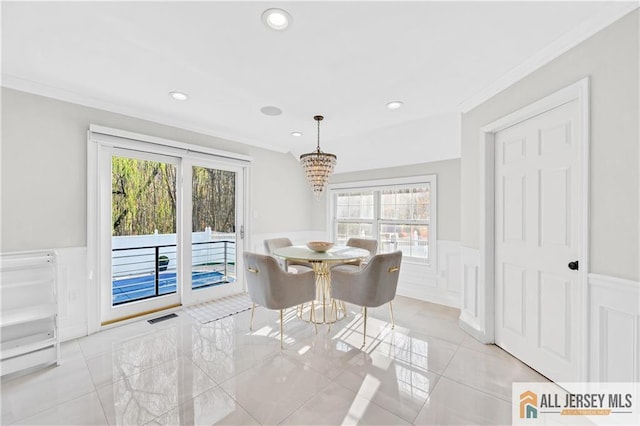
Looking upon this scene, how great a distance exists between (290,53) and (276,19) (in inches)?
13.8

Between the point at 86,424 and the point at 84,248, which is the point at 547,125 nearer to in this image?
the point at 86,424

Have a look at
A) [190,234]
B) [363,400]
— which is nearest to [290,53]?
[363,400]

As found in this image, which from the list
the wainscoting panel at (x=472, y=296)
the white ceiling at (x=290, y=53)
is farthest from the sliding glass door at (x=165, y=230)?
the wainscoting panel at (x=472, y=296)

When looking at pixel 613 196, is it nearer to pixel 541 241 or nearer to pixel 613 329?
pixel 541 241

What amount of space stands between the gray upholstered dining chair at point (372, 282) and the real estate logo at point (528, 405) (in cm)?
121

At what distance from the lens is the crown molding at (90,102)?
2.36 meters

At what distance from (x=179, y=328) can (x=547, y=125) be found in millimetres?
4015

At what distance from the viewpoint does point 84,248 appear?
275 cm

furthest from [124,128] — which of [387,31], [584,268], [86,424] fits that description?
[584,268]

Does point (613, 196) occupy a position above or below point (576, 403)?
above

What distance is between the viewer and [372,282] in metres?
2.57

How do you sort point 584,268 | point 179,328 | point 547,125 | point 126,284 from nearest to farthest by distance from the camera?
point 584,268 → point 547,125 → point 179,328 → point 126,284

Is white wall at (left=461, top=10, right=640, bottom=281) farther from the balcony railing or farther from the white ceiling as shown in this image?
the balcony railing

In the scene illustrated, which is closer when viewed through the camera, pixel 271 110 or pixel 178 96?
pixel 178 96
